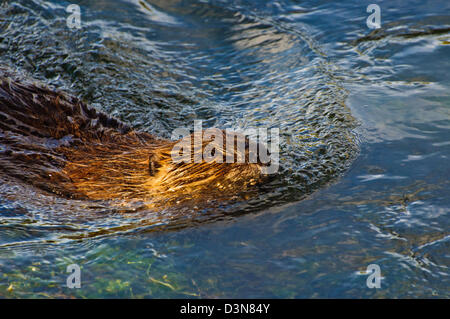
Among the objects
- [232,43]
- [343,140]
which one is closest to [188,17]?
[232,43]

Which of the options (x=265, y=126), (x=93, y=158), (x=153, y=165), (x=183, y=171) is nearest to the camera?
(x=183, y=171)

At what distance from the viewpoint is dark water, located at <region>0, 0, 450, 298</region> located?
11.5 ft

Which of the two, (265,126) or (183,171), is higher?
(265,126)

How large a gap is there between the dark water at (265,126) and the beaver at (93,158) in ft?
0.51

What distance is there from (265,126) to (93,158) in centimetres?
205

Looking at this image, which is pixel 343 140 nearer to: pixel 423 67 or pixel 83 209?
pixel 423 67

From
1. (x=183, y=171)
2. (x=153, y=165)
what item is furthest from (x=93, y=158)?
(x=183, y=171)

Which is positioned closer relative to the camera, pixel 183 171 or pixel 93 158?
pixel 183 171

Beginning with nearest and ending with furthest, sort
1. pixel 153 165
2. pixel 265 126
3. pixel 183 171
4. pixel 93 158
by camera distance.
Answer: pixel 183 171 → pixel 153 165 → pixel 93 158 → pixel 265 126

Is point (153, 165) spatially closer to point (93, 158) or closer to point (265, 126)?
point (93, 158)

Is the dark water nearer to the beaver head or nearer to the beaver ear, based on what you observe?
the beaver head

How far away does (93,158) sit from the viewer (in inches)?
176

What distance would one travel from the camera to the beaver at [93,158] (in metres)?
3.90

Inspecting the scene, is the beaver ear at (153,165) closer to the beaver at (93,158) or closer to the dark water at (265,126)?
the beaver at (93,158)
